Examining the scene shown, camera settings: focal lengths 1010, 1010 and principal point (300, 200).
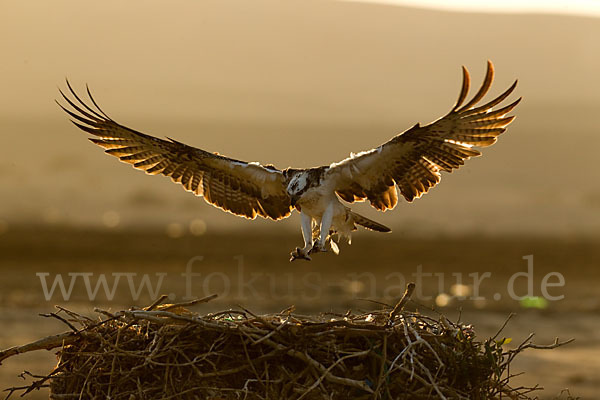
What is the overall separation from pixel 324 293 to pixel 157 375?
18125 millimetres

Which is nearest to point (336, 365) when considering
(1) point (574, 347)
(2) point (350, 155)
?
(2) point (350, 155)

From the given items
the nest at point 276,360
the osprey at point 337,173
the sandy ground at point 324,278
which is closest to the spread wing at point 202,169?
the osprey at point 337,173

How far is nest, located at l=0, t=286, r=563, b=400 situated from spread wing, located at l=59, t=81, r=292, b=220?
8.43 feet

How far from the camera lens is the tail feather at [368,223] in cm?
991

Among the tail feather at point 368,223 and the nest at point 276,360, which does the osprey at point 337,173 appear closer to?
the tail feather at point 368,223

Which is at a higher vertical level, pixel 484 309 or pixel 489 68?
pixel 489 68

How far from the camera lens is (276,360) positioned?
7.50 meters

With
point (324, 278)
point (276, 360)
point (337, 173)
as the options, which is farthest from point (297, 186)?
point (324, 278)

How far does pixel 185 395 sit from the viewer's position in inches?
292

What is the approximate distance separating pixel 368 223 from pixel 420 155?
91cm

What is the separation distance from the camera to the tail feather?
9.91m

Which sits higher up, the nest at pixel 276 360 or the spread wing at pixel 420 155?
the spread wing at pixel 420 155

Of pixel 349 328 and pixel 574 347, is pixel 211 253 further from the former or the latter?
pixel 349 328

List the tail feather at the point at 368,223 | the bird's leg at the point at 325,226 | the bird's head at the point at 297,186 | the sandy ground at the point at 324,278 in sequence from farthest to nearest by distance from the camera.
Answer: the sandy ground at the point at 324,278
the tail feather at the point at 368,223
the bird's head at the point at 297,186
the bird's leg at the point at 325,226
